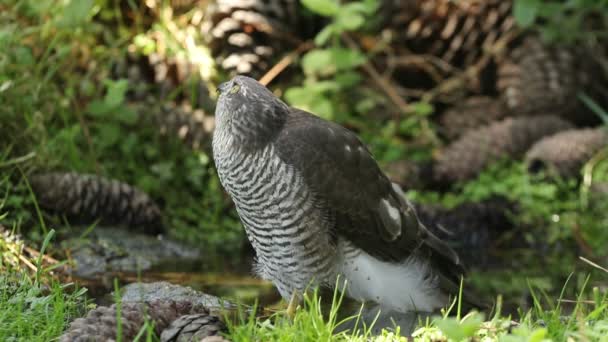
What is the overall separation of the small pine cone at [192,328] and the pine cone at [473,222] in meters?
2.61

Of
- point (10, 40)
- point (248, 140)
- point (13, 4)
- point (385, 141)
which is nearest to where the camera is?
point (248, 140)

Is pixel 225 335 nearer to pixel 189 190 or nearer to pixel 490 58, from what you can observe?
pixel 189 190

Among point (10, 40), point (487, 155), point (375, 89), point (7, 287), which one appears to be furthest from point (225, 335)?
point (375, 89)

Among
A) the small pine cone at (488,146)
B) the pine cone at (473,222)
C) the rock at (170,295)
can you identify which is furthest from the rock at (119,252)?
the small pine cone at (488,146)

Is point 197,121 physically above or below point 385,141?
above

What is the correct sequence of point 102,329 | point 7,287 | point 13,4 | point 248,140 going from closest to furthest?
point 102,329 < point 7,287 < point 248,140 < point 13,4

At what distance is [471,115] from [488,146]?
0.67 metres

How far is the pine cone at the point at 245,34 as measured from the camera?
5590 millimetres

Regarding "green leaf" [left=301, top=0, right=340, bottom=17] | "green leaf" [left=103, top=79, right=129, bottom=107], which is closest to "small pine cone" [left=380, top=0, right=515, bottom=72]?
"green leaf" [left=301, top=0, right=340, bottom=17]

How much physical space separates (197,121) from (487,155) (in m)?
1.89

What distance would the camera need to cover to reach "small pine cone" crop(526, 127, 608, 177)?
5.18 m

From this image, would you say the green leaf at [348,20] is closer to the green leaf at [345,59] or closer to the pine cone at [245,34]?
the green leaf at [345,59]

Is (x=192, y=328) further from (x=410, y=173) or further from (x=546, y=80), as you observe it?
(x=546, y=80)

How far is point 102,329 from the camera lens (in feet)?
7.79
